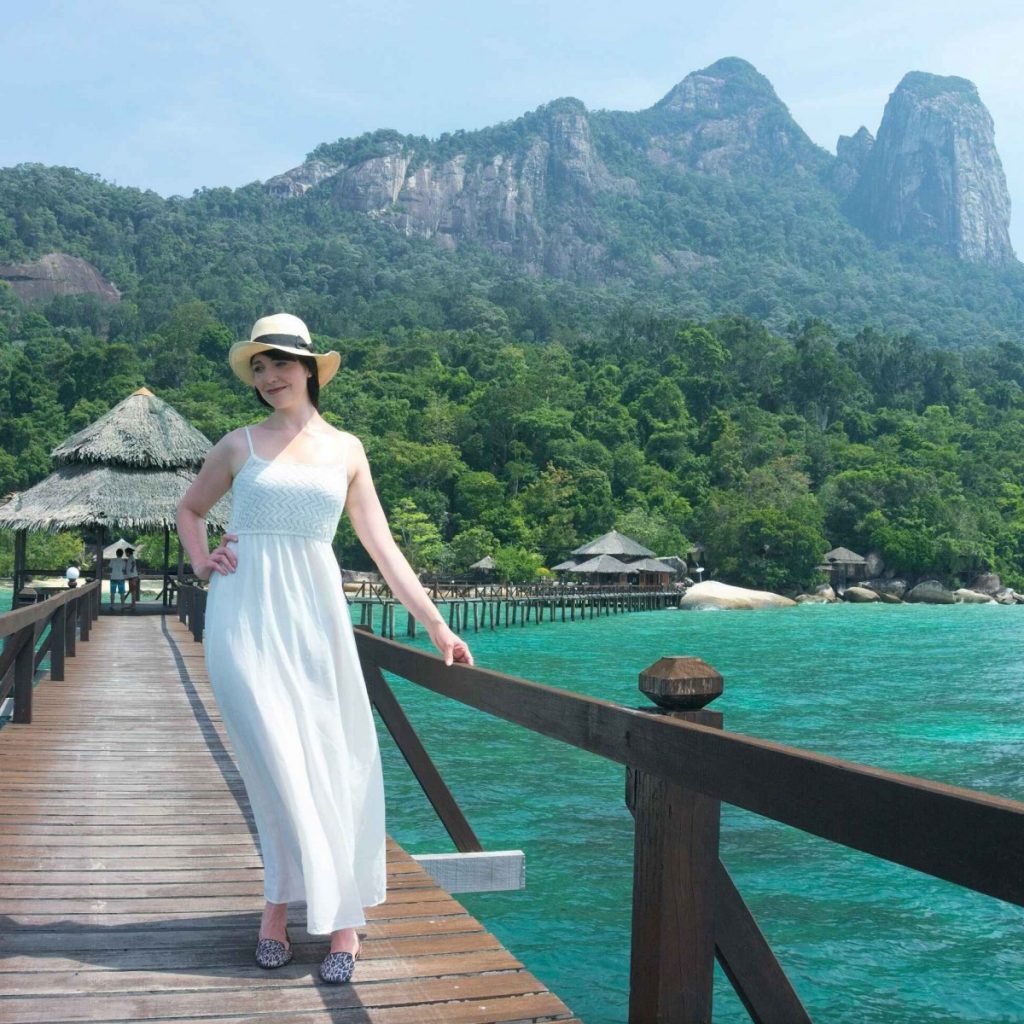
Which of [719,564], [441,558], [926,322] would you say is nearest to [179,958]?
[441,558]

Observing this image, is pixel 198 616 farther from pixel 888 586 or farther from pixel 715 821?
pixel 888 586

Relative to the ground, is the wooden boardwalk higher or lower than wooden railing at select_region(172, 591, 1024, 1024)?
lower

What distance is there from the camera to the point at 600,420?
7869cm

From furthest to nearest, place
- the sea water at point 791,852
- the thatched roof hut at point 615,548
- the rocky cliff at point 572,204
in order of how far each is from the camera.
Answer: the rocky cliff at point 572,204
the thatched roof hut at point 615,548
the sea water at point 791,852

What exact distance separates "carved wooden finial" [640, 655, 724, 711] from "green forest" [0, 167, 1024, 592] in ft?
192

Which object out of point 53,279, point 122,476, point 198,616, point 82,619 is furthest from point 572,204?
point 198,616

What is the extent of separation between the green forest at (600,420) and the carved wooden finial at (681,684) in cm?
5867

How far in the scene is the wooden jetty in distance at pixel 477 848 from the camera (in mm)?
1693

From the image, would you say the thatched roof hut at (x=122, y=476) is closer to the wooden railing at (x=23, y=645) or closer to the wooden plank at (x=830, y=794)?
the wooden railing at (x=23, y=645)

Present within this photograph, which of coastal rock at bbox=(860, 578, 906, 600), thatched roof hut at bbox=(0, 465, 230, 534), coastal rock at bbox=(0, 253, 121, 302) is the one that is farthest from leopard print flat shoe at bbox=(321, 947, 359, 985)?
coastal rock at bbox=(0, 253, 121, 302)

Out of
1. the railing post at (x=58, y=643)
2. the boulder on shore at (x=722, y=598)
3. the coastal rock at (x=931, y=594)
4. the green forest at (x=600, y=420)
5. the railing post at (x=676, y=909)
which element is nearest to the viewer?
the railing post at (x=676, y=909)

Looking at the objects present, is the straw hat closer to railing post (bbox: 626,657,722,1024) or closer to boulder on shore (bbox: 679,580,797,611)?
railing post (bbox: 626,657,722,1024)

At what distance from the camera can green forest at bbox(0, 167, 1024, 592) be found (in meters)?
67.6

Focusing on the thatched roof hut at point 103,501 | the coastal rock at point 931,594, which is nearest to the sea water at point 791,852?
the thatched roof hut at point 103,501
